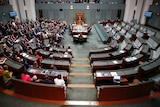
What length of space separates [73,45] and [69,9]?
39.7ft

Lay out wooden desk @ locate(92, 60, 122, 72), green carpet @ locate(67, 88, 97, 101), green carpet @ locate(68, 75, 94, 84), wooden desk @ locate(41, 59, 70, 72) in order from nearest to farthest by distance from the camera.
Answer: green carpet @ locate(67, 88, 97, 101), green carpet @ locate(68, 75, 94, 84), wooden desk @ locate(92, 60, 122, 72), wooden desk @ locate(41, 59, 70, 72)

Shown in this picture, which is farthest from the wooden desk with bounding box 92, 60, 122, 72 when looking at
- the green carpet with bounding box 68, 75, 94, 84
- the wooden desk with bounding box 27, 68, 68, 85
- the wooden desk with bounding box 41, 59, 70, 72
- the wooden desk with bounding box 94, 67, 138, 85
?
the wooden desk with bounding box 27, 68, 68, 85

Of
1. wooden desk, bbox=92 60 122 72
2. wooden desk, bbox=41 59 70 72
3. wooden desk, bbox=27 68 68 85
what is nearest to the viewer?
wooden desk, bbox=27 68 68 85

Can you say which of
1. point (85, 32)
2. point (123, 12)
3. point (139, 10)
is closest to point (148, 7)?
point (139, 10)

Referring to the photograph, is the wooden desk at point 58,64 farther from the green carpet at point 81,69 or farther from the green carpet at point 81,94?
the green carpet at point 81,94

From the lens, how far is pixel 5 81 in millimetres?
5754

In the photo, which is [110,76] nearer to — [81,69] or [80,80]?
[80,80]

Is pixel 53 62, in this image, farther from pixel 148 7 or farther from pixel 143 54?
pixel 148 7

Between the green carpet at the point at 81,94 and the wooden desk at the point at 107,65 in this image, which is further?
the wooden desk at the point at 107,65

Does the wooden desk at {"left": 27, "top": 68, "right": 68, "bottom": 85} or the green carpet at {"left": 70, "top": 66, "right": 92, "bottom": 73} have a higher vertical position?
the wooden desk at {"left": 27, "top": 68, "right": 68, "bottom": 85}

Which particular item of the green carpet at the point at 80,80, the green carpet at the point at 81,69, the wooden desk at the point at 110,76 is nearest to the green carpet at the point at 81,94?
the wooden desk at the point at 110,76

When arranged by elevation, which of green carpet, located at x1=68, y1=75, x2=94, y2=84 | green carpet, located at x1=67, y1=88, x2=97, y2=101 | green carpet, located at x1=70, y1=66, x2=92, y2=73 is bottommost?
green carpet, located at x1=68, y1=75, x2=94, y2=84

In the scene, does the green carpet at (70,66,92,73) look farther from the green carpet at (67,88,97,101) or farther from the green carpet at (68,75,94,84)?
the green carpet at (67,88,97,101)

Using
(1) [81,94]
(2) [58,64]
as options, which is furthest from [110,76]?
(2) [58,64]
